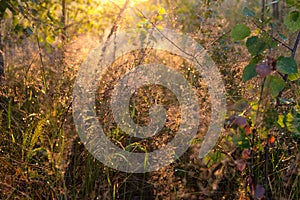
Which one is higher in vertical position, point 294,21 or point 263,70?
point 294,21

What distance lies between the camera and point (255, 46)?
5.35 ft

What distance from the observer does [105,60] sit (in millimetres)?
2141

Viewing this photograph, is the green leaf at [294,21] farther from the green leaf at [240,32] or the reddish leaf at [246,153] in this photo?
the reddish leaf at [246,153]

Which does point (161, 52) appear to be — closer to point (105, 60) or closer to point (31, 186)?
point (105, 60)

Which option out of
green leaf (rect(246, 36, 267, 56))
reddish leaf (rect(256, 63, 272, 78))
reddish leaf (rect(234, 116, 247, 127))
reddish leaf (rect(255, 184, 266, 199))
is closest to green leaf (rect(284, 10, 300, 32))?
green leaf (rect(246, 36, 267, 56))

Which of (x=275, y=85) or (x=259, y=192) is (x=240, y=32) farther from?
(x=259, y=192)

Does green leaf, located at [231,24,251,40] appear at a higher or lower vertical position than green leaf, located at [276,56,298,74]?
higher

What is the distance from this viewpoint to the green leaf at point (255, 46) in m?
1.62

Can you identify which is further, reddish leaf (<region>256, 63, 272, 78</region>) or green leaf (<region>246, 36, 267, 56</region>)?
green leaf (<region>246, 36, 267, 56</region>)

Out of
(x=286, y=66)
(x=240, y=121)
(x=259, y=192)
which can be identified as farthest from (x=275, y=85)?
(x=259, y=192)

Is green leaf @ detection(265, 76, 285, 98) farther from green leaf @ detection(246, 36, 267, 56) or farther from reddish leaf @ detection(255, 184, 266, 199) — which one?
reddish leaf @ detection(255, 184, 266, 199)

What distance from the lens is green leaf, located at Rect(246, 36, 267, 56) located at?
162 cm

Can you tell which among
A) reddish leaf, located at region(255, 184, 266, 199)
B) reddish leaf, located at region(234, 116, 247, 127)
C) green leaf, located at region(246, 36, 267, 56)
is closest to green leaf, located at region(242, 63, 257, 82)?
green leaf, located at region(246, 36, 267, 56)

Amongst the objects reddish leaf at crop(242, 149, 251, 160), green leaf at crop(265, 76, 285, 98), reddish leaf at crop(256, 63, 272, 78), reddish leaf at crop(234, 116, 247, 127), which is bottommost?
reddish leaf at crop(242, 149, 251, 160)
